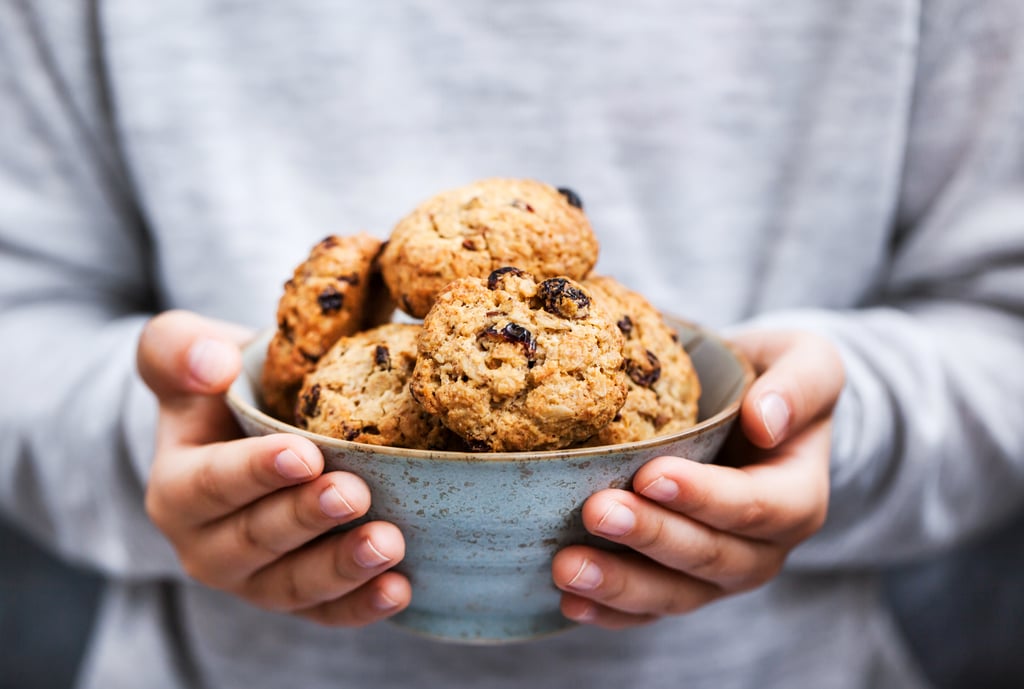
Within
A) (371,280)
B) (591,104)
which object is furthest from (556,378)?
(591,104)

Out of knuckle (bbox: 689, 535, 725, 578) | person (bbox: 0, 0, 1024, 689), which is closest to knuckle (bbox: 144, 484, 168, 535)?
person (bbox: 0, 0, 1024, 689)

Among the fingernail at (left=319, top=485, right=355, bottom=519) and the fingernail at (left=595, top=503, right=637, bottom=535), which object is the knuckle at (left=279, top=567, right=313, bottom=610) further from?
the fingernail at (left=595, top=503, right=637, bottom=535)

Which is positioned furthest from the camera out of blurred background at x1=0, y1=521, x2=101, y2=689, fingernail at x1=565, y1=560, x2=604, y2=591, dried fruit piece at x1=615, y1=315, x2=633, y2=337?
blurred background at x1=0, y1=521, x2=101, y2=689

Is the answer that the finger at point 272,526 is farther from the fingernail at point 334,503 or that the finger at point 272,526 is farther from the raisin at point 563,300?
the raisin at point 563,300

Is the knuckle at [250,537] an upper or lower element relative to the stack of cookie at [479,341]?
lower

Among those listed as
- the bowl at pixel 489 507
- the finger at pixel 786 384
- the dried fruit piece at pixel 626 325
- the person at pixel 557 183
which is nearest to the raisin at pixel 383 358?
the bowl at pixel 489 507

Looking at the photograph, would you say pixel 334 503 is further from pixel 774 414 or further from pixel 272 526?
pixel 774 414
